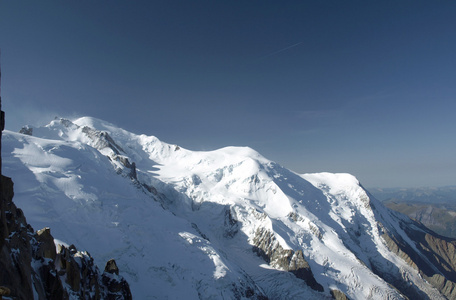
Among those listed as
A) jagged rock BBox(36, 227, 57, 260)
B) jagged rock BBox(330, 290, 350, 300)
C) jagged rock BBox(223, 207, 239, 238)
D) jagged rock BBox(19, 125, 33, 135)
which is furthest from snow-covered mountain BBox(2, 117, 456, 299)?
jagged rock BBox(36, 227, 57, 260)

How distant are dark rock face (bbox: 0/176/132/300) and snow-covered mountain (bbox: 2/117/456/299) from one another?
101ft

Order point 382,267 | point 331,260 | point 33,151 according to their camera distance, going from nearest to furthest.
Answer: point 33,151, point 331,260, point 382,267

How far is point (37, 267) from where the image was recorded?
26188 mm

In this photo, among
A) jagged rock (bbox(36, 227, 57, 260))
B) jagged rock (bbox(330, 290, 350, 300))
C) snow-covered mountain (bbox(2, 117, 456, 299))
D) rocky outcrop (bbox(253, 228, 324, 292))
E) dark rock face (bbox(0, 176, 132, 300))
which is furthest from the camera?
rocky outcrop (bbox(253, 228, 324, 292))

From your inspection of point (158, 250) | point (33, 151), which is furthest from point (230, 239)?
point (33, 151)

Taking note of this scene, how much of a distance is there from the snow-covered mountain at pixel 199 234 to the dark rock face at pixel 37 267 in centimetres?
3068

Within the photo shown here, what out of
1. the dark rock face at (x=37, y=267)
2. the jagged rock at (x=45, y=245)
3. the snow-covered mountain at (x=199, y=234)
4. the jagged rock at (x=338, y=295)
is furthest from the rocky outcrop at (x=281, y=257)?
the jagged rock at (x=45, y=245)

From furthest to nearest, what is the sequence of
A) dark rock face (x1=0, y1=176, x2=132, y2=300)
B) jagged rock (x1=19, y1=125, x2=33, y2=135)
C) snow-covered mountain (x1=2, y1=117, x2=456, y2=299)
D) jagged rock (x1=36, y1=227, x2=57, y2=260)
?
jagged rock (x1=19, y1=125, x2=33, y2=135), snow-covered mountain (x1=2, y1=117, x2=456, y2=299), jagged rock (x1=36, y1=227, x2=57, y2=260), dark rock face (x1=0, y1=176, x2=132, y2=300)

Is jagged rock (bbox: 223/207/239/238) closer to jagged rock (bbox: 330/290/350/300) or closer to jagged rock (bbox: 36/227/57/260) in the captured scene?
jagged rock (bbox: 330/290/350/300)

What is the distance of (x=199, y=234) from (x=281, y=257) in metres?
58.2

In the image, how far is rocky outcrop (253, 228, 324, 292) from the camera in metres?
127

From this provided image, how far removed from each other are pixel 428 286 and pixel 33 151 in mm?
241389

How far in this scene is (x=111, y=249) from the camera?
225 ft

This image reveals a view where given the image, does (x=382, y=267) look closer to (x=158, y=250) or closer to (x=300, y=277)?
(x=300, y=277)
